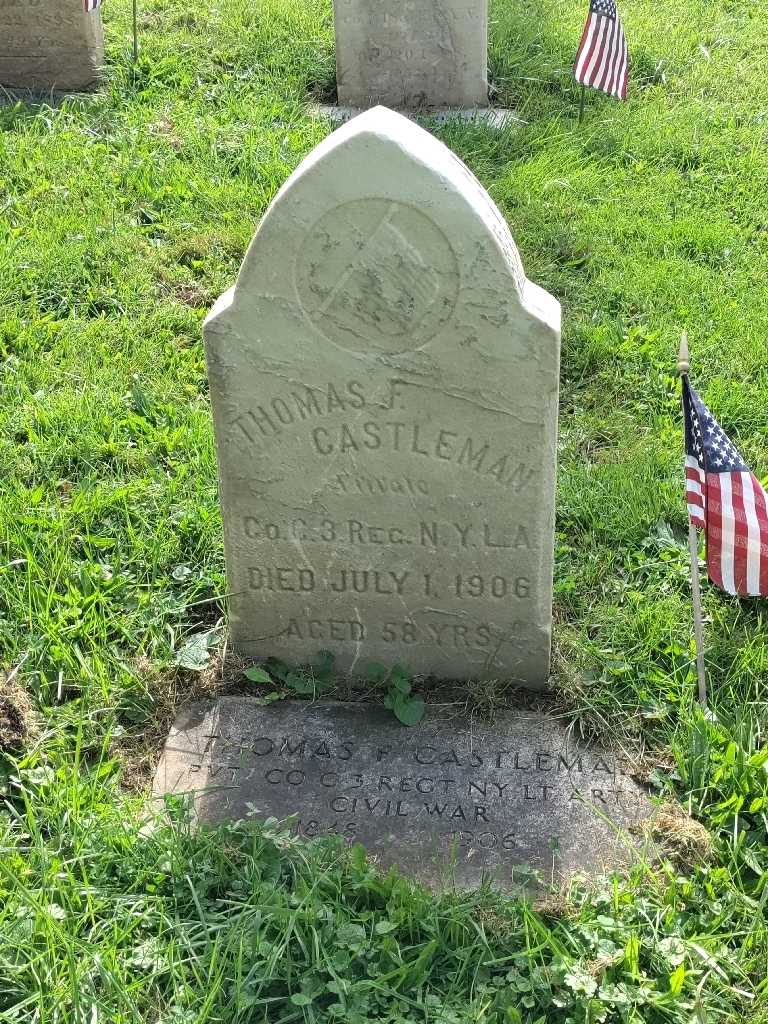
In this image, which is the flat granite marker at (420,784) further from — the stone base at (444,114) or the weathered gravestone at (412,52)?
the weathered gravestone at (412,52)

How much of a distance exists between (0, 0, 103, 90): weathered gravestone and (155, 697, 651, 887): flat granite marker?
4406mm

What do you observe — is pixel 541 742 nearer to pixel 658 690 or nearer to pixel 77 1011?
pixel 658 690

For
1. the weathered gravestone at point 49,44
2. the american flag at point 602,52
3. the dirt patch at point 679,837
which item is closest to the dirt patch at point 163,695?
the dirt patch at point 679,837

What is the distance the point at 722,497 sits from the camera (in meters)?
2.88

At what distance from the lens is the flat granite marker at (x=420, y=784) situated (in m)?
2.58

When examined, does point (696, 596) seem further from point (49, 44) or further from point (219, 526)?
point (49, 44)

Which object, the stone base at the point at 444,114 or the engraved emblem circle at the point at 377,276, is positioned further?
the stone base at the point at 444,114

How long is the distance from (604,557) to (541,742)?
0.80 metres

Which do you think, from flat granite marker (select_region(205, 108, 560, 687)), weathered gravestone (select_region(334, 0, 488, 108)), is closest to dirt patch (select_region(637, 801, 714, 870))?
flat granite marker (select_region(205, 108, 560, 687))

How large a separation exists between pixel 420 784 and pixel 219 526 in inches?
44.5

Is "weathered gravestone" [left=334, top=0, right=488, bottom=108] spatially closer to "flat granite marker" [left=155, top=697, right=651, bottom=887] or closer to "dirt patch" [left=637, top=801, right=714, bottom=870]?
"flat granite marker" [left=155, top=697, right=651, bottom=887]

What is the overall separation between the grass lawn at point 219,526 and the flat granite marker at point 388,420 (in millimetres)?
345

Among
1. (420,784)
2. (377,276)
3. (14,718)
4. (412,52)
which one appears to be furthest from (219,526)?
(412,52)

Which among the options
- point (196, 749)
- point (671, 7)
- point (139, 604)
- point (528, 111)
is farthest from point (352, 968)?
point (671, 7)
